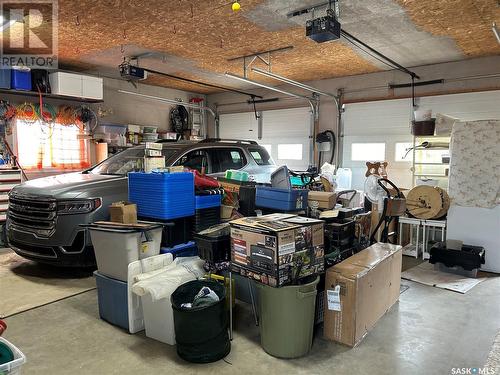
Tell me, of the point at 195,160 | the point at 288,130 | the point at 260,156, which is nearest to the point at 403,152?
the point at 288,130

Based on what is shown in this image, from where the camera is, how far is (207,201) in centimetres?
366

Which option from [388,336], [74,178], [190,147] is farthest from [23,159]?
[388,336]

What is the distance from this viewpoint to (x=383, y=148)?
298 inches

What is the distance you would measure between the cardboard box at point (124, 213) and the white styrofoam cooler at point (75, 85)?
13.4 ft

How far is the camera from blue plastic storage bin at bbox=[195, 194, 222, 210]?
3562mm

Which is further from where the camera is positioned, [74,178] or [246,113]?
[246,113]

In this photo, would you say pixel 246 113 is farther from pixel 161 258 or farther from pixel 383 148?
pixel 161 258

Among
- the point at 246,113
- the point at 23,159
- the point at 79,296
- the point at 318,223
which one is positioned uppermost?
the point at 246,113

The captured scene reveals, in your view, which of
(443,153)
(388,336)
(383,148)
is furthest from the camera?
(383,148)

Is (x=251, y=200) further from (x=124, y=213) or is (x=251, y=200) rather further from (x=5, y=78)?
(x=5, y=78)

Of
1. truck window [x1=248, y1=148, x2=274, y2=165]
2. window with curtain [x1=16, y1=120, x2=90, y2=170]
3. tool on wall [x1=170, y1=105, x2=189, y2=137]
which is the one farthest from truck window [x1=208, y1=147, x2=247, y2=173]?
tool on wall [x1=170, y1=105, x2=189, y2=137]

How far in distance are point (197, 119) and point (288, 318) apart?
8243 millimetres

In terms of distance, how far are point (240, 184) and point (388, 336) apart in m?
1.98

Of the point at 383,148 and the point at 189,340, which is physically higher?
the point at 383,148
